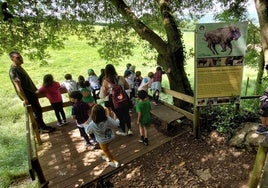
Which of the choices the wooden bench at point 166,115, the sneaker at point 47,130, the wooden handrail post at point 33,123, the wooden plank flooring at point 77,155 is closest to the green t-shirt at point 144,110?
the wooden plank flooring at point 77,155

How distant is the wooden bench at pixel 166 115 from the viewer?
6492 millimetres

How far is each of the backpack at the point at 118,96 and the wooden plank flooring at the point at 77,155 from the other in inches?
44.5

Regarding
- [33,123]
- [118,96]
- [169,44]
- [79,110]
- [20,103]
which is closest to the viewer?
[79,110]

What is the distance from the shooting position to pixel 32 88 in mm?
6117

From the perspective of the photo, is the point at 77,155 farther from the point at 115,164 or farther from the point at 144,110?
the point at 144,110

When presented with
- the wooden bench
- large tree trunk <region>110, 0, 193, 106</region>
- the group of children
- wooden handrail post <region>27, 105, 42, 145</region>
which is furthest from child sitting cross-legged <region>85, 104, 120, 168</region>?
large tree trunk <region>110, 0, 193, 106</region>

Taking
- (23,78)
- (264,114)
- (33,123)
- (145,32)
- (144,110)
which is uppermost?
(145,32)

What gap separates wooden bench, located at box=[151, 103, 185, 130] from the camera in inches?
256

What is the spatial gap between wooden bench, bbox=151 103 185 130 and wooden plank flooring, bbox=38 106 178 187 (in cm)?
38

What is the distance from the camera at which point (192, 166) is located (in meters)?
4.89

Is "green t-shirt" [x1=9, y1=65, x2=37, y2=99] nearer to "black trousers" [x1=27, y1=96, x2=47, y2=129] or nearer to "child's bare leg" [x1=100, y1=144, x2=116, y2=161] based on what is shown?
"black trousers" [x1=27, y1=96, x2=47, y2=129]

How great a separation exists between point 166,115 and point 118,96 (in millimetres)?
1877

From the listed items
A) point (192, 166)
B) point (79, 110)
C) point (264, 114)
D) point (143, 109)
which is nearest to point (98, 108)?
point (79, 110)

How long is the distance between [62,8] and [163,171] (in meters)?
7.40
